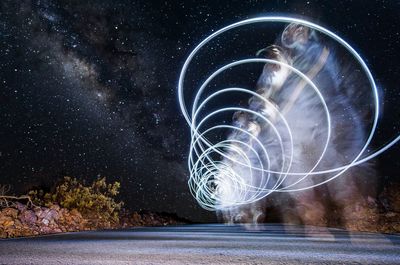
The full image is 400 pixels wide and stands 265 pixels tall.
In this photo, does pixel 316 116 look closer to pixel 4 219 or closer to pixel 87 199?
pixel 87 199

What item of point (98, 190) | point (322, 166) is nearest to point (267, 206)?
point (322, 166)

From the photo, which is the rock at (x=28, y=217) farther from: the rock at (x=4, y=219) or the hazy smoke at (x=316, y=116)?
the hazy smoke at (x=316, y=116)

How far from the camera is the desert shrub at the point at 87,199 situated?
1602 cm

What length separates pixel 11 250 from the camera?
578cm

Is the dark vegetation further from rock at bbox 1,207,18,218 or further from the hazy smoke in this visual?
the hazy smoke

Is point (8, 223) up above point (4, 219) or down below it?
below

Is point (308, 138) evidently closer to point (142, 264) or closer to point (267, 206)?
point (267, 206)

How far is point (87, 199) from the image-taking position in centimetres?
1698

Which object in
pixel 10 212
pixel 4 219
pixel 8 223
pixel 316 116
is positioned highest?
pixel 316 116

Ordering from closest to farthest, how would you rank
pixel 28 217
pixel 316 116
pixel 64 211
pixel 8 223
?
pixel 8 223
pixel 28 217
pixel 64 211
pixel 316 116

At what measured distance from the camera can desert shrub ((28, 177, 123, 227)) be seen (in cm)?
1602

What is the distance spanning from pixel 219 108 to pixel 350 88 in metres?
8.24

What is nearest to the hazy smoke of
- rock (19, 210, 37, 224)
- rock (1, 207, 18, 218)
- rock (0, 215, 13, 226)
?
rock (19, 210, 37, 224)

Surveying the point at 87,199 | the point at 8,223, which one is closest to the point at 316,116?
the point at 87,199
